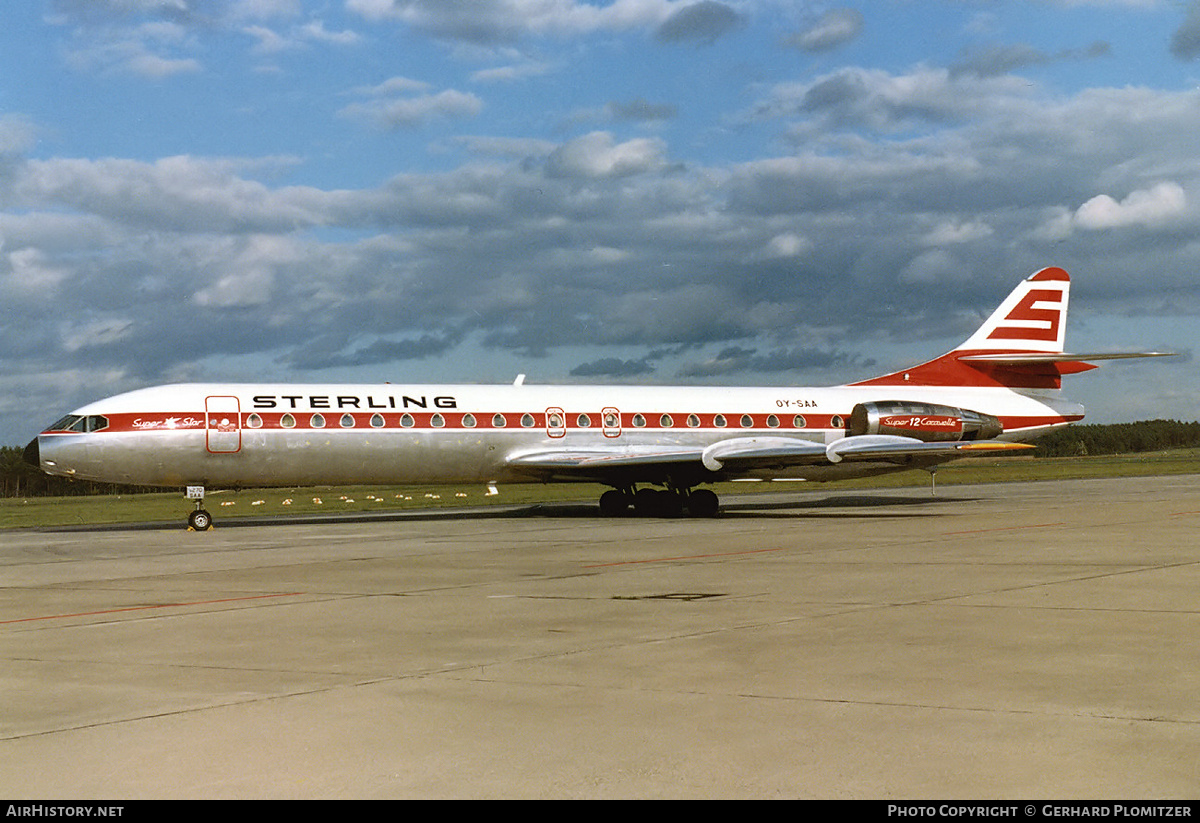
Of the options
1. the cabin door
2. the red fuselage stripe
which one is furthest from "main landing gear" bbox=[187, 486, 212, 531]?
the red fuselage stripe

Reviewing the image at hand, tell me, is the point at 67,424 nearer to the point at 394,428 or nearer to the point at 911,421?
the point at 394,428

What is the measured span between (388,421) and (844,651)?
21.4 meters

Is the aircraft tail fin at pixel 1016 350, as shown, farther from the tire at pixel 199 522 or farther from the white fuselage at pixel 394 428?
the tire at pixel 199 522

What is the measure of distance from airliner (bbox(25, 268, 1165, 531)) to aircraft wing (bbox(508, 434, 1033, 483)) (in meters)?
0.05

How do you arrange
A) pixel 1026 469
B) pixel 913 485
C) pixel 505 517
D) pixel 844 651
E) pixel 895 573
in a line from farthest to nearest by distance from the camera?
pixel 1026 469, pixel 913 485, pixel 505 517, pixel 895 573, pixel 844 651

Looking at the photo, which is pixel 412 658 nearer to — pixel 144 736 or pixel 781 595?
pixel 144 736

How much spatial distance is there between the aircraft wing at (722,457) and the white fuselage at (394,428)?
0.33m

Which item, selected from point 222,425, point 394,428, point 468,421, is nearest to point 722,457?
point 468,421

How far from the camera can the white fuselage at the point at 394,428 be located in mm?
27531

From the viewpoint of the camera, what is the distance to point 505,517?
103ft

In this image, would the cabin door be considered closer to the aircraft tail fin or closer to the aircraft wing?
the aircraft wing

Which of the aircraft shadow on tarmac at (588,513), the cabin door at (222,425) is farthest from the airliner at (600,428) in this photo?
the aircraft shadow on tarmac at (588,513)

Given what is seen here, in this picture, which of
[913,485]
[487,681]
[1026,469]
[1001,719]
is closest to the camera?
[1001,719]

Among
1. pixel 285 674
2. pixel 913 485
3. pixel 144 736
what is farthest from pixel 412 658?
pixel 913 485
